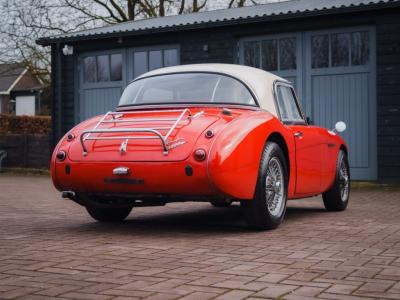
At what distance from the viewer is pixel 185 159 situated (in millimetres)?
5312

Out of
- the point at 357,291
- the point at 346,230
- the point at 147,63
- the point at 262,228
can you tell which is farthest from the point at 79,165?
the point at 147,63

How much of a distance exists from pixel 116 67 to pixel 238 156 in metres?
11.5

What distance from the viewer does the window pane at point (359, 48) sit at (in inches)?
508

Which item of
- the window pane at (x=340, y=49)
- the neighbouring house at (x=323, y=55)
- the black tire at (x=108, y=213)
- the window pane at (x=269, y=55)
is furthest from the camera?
the window pane at (x=269, y=55)

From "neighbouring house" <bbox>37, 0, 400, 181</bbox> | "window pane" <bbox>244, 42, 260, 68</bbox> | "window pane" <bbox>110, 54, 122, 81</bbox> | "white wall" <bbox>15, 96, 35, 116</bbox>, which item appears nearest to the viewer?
"neighbouring house" <bbox>37, 0, 400, 181</bbox>

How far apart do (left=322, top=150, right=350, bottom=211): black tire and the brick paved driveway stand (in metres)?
→ 0.33

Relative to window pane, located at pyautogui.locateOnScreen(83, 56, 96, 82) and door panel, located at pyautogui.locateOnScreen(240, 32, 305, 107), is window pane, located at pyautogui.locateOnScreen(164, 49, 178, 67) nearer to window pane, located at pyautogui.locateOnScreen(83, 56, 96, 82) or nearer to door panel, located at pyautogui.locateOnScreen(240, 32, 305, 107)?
door panel, located at pyautogui.locateOnScreen(240, 32, 305, 107)

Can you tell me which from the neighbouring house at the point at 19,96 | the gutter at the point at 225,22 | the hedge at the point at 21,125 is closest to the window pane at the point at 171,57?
the gutter at the point at 225,22

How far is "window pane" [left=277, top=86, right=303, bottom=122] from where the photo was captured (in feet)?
22.2

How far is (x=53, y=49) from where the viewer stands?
17.6 metres

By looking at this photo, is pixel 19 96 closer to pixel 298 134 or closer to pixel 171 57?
pixel 171 57

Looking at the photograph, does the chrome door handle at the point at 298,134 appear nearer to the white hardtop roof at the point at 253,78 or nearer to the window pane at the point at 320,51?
the white hardtop roof at the point at 253,78

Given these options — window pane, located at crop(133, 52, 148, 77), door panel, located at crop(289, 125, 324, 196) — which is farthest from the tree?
door panel, located at crop(289, 125, 324, 196)

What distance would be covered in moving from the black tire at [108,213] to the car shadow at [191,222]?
77 millimetres
